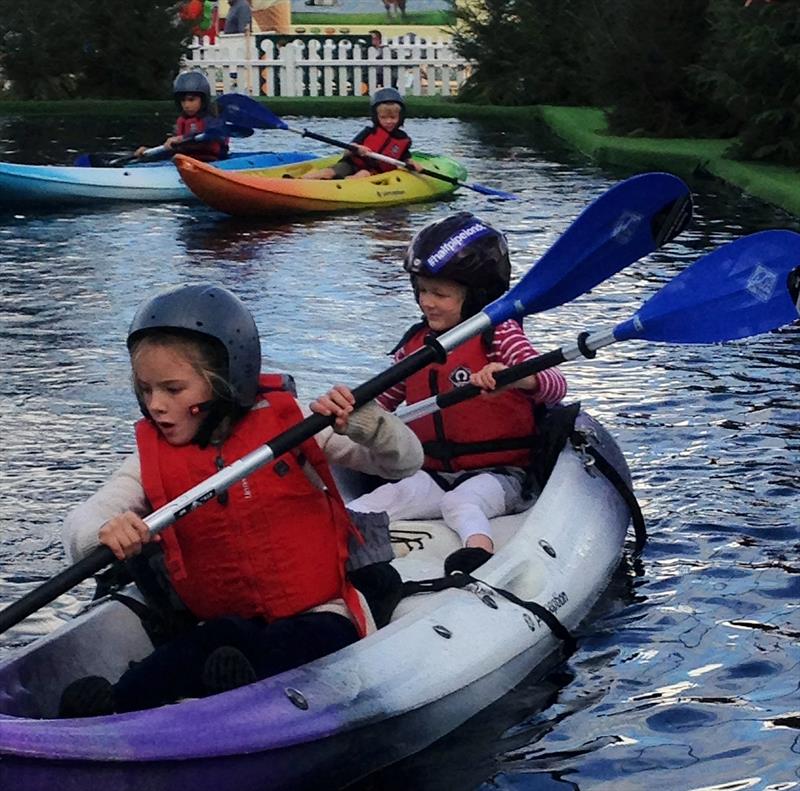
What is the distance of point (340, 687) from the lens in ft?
14.0

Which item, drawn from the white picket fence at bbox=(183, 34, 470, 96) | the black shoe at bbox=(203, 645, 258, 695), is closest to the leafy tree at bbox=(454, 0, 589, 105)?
the white picket fence at bbox=(183, 34, 470, 96)

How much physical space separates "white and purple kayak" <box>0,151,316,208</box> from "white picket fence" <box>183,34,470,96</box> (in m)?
14.1

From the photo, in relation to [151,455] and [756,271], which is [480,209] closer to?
[756,271]

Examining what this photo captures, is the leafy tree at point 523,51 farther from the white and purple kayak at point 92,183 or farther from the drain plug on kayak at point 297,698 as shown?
the drain plug on kayak at point 297,698

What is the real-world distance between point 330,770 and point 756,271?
224cm

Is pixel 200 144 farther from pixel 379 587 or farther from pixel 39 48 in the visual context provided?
pixel 39 48

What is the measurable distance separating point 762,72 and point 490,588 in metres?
11.7

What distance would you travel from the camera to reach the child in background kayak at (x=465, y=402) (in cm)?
572

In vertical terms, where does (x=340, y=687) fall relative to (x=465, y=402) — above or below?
below

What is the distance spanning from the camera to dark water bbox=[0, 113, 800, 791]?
4734 millimetres

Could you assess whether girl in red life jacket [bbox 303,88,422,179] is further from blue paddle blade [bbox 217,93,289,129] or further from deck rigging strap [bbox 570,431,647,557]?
deck rigging strap [bbox 570,431,647,557]

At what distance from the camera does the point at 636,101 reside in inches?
823

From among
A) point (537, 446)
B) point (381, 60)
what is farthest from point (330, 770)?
point (381, 60)

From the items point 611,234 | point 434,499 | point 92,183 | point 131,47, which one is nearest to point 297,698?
point 434,499
